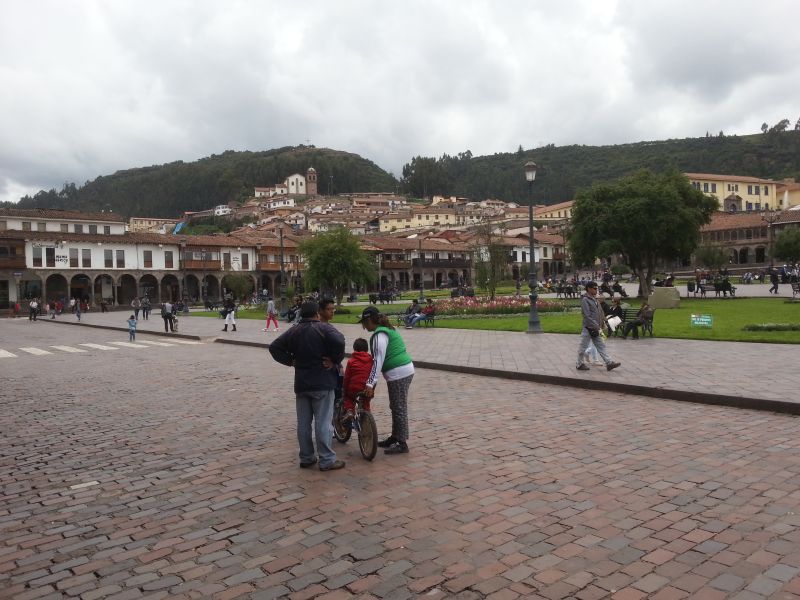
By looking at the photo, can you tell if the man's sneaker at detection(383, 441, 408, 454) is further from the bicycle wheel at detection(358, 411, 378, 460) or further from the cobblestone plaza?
the bicycle wheel at detection(358, 411, 378, 460)

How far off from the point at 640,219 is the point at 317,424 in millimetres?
28977

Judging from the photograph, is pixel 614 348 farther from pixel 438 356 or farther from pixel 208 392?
pixel 208 392

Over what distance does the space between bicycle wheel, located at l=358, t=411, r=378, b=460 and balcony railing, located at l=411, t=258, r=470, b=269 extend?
7333cm

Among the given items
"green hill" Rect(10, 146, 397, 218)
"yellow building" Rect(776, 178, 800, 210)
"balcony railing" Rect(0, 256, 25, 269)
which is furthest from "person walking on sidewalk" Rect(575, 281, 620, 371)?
"green hill" Rect(10, 146, 397, 218)

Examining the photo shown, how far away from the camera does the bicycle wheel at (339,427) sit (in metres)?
6.41

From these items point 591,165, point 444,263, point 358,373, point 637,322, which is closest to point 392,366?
point 358,373

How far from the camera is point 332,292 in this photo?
135ft

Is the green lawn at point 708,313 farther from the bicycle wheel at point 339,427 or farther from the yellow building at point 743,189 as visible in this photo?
the yellow building at point 743,189

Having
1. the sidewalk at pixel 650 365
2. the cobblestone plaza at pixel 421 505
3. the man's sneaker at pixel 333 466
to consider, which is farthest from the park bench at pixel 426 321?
the man's sneaker at pixel 333 466

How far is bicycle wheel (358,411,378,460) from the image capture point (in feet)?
18.9

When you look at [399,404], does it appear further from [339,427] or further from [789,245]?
[789,245]

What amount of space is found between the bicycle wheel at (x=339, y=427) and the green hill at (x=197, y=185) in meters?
146

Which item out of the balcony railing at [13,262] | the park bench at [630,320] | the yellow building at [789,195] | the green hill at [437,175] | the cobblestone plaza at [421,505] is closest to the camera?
the cobblestone plaza at [421,505]

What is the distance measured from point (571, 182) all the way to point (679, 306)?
12758 centimetres
